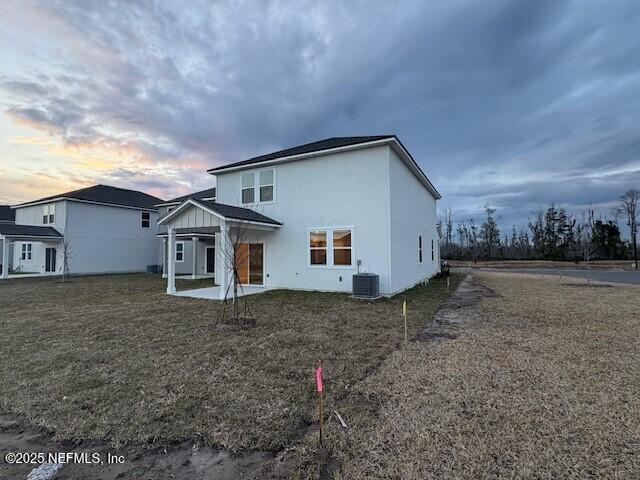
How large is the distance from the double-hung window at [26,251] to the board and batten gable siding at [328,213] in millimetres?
22116

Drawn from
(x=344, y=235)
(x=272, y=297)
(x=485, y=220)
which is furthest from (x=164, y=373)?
(x=485, y=220)

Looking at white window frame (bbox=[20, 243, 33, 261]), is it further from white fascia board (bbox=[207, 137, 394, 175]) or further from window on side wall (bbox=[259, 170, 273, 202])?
window on side wall (bbox=[259, 170, 273, 202])

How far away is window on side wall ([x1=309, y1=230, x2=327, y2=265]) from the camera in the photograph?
1262 cm

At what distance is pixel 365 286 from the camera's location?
10750 mm

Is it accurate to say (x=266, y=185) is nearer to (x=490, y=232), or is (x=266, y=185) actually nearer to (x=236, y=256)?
(x=236, y=256)

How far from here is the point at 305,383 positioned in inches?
159

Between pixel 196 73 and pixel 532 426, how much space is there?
1469 cm

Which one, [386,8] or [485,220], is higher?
[386,8]

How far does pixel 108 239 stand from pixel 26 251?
291 inches

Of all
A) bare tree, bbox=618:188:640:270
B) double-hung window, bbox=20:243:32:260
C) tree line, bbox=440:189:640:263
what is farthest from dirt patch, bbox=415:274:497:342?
bare tree, bbox=618:188:640:270

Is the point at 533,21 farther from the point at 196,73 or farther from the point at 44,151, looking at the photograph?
the point at 44,151

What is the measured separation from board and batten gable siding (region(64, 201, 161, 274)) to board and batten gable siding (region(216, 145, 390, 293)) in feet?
47.2

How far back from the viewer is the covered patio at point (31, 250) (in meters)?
19.2

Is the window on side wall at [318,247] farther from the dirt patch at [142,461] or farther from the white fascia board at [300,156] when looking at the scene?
the dirt patch at [142,461]
